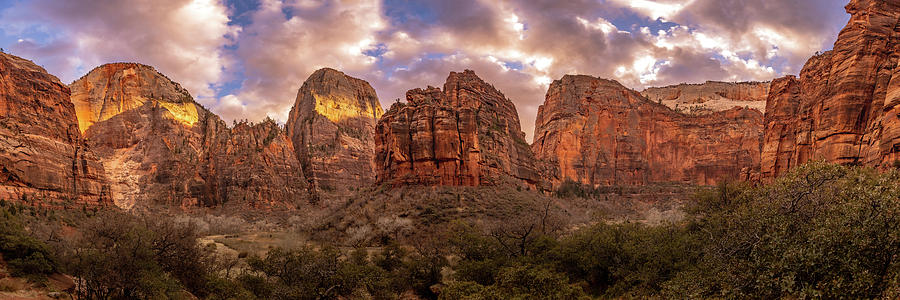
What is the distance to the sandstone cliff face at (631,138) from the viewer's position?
120812mm

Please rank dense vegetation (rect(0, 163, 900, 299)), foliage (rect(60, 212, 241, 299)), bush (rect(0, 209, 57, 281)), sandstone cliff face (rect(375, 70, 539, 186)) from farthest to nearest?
sandstone cliff face (rect(375, 70, 539, 186)) → foliage (rect(60, 212, 241, 299)) → bush (rect(0, 209, 57, 281)) → dense vegetation (rect(0, 163, 900, 299))

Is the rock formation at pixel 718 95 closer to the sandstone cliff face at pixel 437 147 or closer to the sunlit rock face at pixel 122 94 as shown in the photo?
the sandstone cliff face at pixel 437 147

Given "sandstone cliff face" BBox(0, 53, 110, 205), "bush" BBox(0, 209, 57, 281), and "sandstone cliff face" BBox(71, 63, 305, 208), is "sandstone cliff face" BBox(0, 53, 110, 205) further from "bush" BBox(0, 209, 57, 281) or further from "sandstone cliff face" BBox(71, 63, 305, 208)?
"sandstone cliff face" BBox(71, 63, 305, 208)

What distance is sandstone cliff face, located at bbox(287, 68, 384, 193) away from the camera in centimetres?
11862

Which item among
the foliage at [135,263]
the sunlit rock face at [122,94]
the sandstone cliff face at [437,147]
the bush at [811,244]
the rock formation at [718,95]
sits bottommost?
the foliage at [135,263]

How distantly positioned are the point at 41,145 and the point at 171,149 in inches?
2077

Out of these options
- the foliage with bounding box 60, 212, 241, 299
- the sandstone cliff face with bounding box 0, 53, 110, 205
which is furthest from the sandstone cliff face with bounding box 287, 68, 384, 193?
the foliage with bounding box 60, 212, 241, 299

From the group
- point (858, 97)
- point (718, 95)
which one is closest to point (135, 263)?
point (858, 97)

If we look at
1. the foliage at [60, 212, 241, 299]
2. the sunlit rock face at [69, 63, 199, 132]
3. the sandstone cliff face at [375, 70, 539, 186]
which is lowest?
the foliage at [60, 212, 241, 299]

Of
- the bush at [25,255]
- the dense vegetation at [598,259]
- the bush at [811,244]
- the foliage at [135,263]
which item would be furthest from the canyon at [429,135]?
the bush at [811,244]

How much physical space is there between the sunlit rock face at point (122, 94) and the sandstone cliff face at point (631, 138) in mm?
87051

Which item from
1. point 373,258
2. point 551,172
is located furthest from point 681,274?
point 551,172

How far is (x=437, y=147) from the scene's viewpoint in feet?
189

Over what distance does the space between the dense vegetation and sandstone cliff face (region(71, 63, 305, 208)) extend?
212 feet
